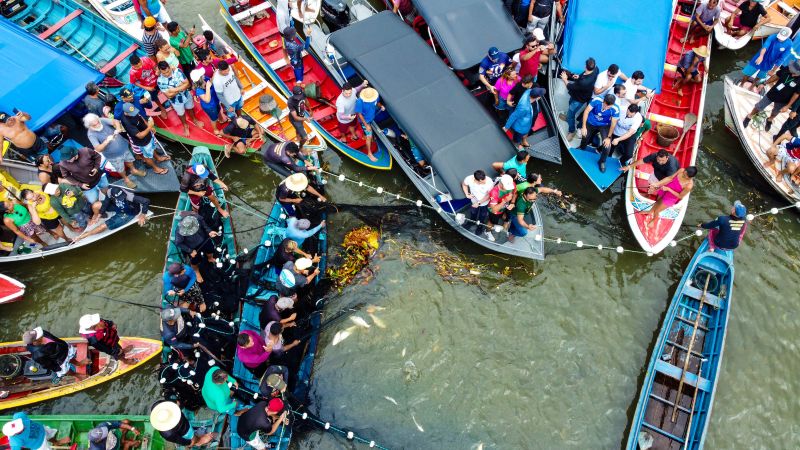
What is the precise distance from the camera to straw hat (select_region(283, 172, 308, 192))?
35.7ft

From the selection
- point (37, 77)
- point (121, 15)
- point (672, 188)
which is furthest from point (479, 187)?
point (121, 15)

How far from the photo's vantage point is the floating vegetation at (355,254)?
40.6 feet

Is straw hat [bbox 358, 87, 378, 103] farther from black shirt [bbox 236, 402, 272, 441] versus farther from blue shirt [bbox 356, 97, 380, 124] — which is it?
black shirt [bbox 236, 402, 272, 441]

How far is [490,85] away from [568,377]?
7.22m

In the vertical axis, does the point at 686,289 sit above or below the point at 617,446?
above

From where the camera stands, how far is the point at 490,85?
42.9 ft

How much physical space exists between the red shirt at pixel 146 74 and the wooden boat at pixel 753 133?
1518cm

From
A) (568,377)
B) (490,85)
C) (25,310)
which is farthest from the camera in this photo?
(490,85)

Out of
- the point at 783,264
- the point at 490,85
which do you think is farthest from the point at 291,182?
the point at 783,264

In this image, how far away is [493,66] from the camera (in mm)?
12898

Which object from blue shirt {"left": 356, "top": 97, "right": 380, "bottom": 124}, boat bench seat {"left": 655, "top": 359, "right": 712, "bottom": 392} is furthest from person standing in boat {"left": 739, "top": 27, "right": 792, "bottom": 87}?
blue shirt {"left": 356, "top": 97, "right": 380, "bottom": 124}

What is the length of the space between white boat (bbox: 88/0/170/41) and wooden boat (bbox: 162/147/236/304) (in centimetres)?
533

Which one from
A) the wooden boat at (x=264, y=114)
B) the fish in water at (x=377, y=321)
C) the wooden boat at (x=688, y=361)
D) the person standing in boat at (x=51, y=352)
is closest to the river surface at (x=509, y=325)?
the fish in water at (x=377, y=321)

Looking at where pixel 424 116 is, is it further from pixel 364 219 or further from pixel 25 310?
pixel 25 310
